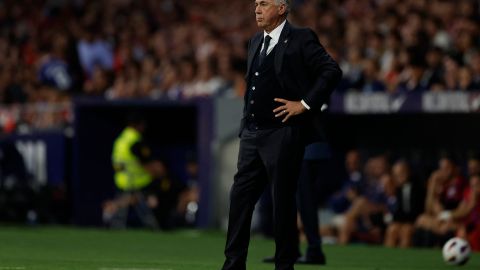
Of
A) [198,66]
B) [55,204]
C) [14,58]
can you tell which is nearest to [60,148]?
[55,204]

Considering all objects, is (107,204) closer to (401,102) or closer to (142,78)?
(142,78)

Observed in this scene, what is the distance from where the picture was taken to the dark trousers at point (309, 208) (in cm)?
1156

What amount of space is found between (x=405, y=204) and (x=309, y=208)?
188 inches

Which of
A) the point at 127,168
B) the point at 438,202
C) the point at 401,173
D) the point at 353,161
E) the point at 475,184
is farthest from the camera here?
the point at 127,168

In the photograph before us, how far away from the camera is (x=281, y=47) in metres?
8.86

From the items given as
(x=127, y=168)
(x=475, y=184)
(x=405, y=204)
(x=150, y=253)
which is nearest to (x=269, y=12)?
(x=150, y=253)

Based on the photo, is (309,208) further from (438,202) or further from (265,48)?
(438,202)

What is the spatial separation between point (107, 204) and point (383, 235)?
5475 millimetres

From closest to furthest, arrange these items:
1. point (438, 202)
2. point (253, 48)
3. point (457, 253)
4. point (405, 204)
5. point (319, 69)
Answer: point (319, 69) < point (253, 48) < point (457, 253) < point (438, 202) < point (405, 204)

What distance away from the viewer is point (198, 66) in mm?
20203

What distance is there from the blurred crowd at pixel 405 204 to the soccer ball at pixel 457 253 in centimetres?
305

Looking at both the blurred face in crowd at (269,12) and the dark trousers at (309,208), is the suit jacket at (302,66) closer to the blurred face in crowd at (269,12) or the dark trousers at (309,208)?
the blurred face in crowd at (269,12)

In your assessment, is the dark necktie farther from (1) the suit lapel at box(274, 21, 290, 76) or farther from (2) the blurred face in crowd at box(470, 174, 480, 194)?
(2) the blurred face in crowd at box(470, 174, 480, 194)

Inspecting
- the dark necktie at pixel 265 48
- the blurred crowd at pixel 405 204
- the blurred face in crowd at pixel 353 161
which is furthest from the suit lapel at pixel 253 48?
the blurred face in crowd at pixel 353 161
